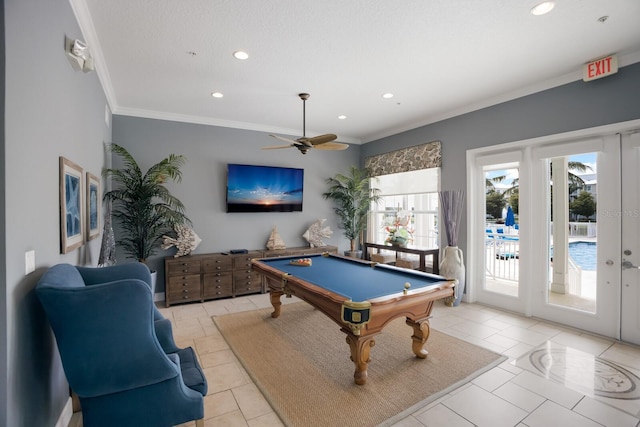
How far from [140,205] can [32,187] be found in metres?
2.87

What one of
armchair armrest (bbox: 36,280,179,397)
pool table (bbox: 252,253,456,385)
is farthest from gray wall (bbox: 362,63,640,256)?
armchair armrest (bbox: 36,280,179,397)

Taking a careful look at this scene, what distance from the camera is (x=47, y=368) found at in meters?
1.79

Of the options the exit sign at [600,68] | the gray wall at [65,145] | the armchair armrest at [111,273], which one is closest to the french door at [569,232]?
the gray wall at [65,145]

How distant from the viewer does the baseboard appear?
6.49ft

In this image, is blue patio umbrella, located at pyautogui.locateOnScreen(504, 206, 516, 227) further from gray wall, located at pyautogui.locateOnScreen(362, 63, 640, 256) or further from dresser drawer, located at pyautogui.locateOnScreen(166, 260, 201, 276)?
dresser drawer, located at pyautogui.locateOnScreen(166, 260, 201, 276)

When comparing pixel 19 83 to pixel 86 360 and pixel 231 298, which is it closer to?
pixel 86 360

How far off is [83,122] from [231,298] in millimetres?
3190

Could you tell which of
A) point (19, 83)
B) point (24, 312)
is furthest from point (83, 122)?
point (24, 312)

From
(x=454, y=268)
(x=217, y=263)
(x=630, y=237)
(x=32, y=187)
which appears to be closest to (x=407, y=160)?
(x=454, y=268)

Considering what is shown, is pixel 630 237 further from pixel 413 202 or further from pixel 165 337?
pixel 165 337

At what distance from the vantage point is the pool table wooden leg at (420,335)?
2.88 meters

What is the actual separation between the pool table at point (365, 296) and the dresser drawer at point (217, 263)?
157cm

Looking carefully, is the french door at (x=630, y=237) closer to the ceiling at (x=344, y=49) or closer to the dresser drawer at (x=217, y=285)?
the ceiling at (x=344, y=49)

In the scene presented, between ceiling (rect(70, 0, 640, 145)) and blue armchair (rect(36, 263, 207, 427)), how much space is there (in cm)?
211
